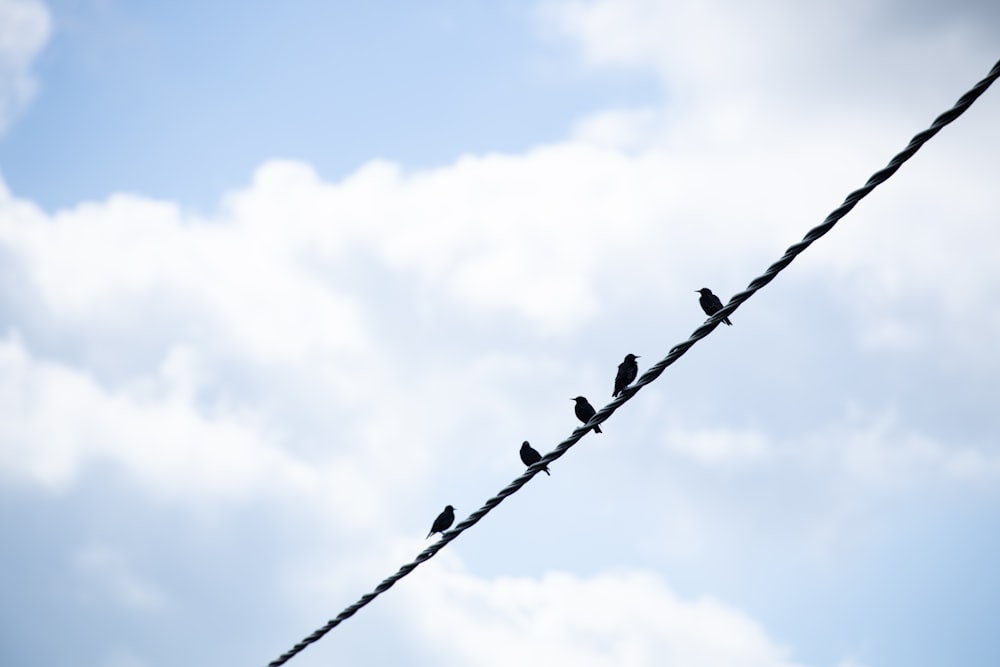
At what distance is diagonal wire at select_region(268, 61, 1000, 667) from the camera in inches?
135

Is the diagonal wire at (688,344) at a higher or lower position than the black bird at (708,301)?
lower

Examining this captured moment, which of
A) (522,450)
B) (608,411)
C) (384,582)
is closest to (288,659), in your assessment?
(384,582)

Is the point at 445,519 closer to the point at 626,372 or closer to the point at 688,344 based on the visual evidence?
the point at 626,372

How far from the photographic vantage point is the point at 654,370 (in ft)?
14.4

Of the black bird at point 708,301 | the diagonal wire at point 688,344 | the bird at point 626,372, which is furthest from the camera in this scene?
the black bird at point 708,301

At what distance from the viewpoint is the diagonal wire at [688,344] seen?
11.2 ft

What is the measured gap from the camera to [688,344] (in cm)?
425

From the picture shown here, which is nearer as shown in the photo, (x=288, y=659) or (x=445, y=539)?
(x=445, y=539)

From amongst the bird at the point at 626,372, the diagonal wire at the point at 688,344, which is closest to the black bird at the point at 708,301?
the bird at the point at 626,372

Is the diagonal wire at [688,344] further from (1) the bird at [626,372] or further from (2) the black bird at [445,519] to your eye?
(2) the black bird at [445,519]

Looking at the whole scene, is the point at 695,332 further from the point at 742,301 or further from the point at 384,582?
the point at 384,582

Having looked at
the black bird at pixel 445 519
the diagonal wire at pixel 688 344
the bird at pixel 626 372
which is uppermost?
the black bird at pixel 445 519

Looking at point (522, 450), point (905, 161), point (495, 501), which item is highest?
point (522, 450)

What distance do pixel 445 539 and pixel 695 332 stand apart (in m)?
2.03
